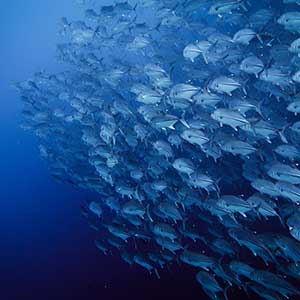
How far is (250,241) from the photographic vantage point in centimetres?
527

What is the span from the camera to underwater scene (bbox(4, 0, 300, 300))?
562 cm

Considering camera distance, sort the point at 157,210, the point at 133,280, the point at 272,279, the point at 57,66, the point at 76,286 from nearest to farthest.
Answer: the point at 272,279 → the point at 157,210 → the point at 133,280 → the point at 76,286 → the point at 57,66

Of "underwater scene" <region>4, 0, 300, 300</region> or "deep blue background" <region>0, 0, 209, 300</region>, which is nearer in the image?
"underwater scene" <region>4, 0, 300, 300</region>

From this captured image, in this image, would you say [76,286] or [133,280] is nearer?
[133,280]

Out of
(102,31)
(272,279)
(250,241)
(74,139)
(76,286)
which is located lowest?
(76,286)

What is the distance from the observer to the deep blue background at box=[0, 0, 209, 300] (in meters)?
9.91

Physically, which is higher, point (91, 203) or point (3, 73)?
point (3, 73)

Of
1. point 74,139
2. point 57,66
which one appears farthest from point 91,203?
point 57,66

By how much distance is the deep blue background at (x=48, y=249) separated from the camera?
390 inches

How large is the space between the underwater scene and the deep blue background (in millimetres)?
58

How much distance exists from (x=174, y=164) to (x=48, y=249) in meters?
9.55

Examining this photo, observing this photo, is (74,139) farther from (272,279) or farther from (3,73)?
(3,73)

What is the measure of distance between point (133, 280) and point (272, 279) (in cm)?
580

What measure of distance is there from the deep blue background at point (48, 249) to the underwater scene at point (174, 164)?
0.06 meters
